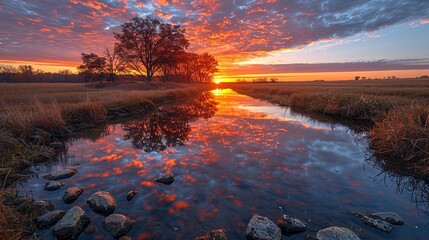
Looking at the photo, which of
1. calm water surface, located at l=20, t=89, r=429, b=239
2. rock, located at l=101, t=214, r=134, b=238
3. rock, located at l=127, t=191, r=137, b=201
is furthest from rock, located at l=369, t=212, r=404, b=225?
rock, located at l=127, t=191, r=137, b=201

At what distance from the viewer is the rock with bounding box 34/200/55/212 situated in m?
4.91

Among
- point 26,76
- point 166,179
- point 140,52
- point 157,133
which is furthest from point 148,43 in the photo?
point 26,76

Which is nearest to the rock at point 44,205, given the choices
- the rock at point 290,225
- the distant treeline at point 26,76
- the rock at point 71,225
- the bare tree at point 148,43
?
the rock at point 71,225

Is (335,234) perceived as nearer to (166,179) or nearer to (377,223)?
(377,223)

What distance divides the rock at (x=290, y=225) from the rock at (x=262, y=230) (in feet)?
0.69

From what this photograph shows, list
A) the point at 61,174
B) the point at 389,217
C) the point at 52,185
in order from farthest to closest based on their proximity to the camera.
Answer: the point at 61,174
the point at 52,185
the point at 389,217

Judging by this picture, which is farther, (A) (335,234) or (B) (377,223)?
(B) (377,223)

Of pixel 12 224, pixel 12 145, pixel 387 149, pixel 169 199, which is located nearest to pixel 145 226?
pixel 169 199

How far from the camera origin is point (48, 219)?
449cm

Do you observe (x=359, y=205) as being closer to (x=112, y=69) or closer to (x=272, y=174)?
(x=272, y=174)

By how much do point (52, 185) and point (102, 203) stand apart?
7.28ft

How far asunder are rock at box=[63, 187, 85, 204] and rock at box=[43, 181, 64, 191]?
2.30ft

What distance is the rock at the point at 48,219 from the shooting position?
4.41 metres

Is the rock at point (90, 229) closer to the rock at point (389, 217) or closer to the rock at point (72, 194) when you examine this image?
the rock at point (72, 194)
